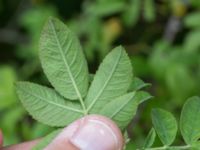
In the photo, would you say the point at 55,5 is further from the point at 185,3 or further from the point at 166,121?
the point at 166,121

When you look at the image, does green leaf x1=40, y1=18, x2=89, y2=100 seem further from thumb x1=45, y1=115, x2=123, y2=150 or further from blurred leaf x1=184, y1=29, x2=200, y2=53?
blurred leaf x1=184, y1=29, x2=200, y2=53

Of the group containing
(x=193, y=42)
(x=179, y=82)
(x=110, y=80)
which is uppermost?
(x=110, y=80)

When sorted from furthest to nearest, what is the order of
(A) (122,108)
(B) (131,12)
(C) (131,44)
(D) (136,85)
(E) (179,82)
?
(C) (131,44) < (B) (131,12) < (E) (179,82) < (D) (136,85) < (A) (122,108)

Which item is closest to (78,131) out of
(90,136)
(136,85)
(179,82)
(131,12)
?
(90,136)

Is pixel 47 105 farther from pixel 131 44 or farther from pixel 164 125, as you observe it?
pixel 131 44

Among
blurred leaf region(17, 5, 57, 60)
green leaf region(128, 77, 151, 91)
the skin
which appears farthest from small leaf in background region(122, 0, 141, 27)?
the skin
